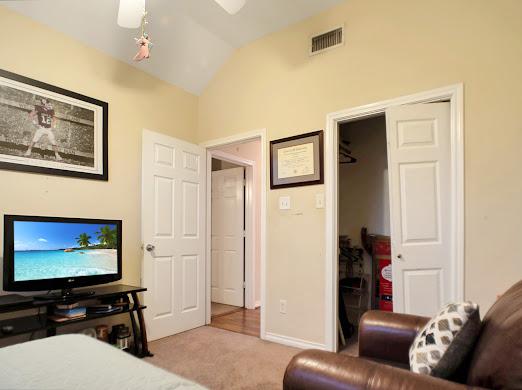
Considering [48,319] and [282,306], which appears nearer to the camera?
[48,319]

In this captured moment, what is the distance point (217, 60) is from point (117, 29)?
1139mm

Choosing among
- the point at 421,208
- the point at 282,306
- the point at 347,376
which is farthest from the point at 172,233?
the point at 347,376

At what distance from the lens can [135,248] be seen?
10.7ft

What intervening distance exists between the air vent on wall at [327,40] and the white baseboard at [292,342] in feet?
8.96

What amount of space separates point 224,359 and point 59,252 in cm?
158

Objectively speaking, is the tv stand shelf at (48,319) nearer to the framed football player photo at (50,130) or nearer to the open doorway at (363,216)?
the framed football player photo at (50,130)

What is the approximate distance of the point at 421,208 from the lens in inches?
99.0

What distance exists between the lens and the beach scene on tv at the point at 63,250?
2.31 metres

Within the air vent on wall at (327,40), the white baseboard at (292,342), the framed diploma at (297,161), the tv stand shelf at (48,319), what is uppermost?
the air vent on wall at (327,40)

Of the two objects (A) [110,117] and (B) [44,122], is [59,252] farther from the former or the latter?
(A) [110,117]

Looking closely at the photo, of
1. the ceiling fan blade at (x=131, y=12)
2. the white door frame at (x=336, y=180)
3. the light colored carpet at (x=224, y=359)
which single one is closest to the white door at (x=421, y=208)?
the white door frame at (x=336, y=180)

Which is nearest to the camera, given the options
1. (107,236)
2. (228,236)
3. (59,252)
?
(59,252)

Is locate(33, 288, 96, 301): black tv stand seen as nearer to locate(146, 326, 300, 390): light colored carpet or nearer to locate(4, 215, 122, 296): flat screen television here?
locate(4, 215, 122, 296): flat screen television

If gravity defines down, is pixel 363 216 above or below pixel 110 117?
below
